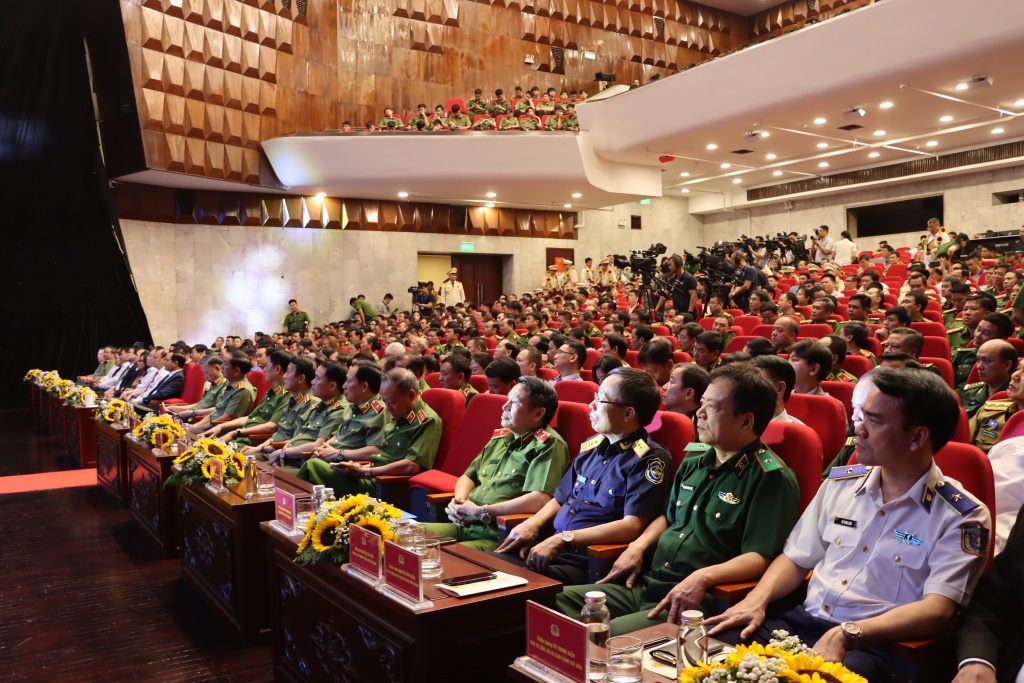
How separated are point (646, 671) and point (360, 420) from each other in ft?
8.69

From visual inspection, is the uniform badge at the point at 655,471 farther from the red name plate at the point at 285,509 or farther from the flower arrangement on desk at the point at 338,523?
the red name plate at the point at 285,509

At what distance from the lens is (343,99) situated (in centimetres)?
1338

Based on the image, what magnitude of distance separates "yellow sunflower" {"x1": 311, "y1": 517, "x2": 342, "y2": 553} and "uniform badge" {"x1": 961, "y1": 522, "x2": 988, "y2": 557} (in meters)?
1.34

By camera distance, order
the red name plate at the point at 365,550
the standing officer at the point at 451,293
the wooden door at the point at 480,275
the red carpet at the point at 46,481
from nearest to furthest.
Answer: the red name plate at the point at 365,550 → the red carpet at the point at 46,481 → the standing officer at the point at 451,293 → the wooden door at the point at 480,275

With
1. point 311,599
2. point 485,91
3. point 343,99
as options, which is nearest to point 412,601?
point 311,599

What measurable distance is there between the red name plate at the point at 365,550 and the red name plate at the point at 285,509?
0.41m

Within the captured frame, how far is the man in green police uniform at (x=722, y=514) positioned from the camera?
69.8 inches

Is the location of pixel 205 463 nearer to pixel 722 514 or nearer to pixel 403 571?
pixel 403 571

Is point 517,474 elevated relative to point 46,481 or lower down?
elevated

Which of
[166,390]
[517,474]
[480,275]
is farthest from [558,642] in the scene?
[480,275]

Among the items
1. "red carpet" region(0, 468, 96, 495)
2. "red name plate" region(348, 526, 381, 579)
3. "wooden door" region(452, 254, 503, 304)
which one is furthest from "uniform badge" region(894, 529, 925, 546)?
"wooden door" region(452, 254, 503, 304)

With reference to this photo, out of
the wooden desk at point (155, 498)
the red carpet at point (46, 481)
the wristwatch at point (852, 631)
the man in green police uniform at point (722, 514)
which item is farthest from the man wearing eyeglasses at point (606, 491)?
the red carpet at point (46, 481)

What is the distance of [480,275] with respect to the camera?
53.0 ft

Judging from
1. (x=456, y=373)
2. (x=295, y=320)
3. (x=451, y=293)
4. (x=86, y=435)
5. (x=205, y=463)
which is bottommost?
(x=86, y=435)
